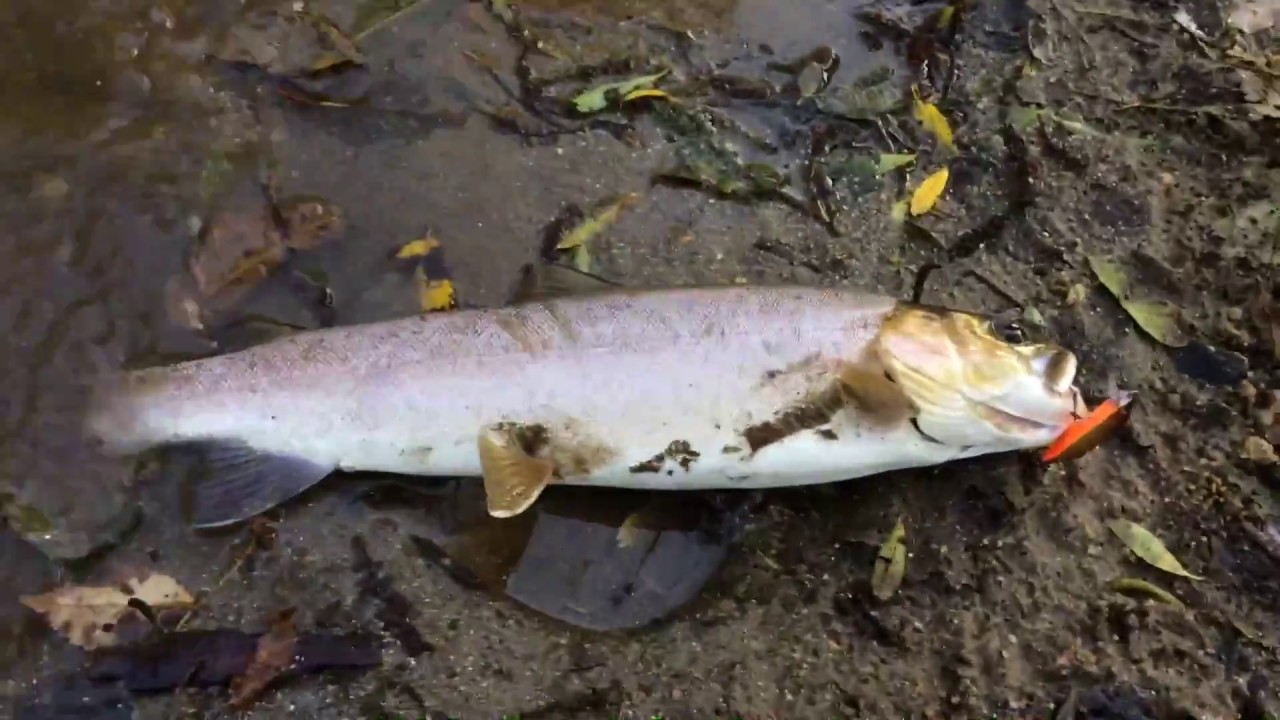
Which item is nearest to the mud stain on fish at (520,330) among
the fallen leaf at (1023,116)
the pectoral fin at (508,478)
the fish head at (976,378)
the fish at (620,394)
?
the fish at (620,394)

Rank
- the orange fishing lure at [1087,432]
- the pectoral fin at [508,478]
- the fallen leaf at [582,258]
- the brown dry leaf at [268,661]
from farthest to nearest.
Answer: the fallen leaf at [582,258], the orange fishing lure at [1087,432], the brown dry leaf at [268,661], the pectoral fin at [508,478]

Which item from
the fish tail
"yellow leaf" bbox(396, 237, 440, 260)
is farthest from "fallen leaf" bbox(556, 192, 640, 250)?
the fish tail

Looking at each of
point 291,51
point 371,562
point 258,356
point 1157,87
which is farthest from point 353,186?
point 1157,87

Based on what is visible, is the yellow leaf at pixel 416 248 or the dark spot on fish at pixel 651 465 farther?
the yellow leaf at pixel 416 248

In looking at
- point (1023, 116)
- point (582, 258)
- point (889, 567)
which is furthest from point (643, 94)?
point (889, 567)

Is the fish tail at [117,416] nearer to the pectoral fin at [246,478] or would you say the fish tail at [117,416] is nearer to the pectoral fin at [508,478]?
the pectoral fin at [246,478]

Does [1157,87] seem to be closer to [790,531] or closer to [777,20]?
[777,20]

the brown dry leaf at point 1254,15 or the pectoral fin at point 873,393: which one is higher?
the brown dry leaf at point 1254,15
